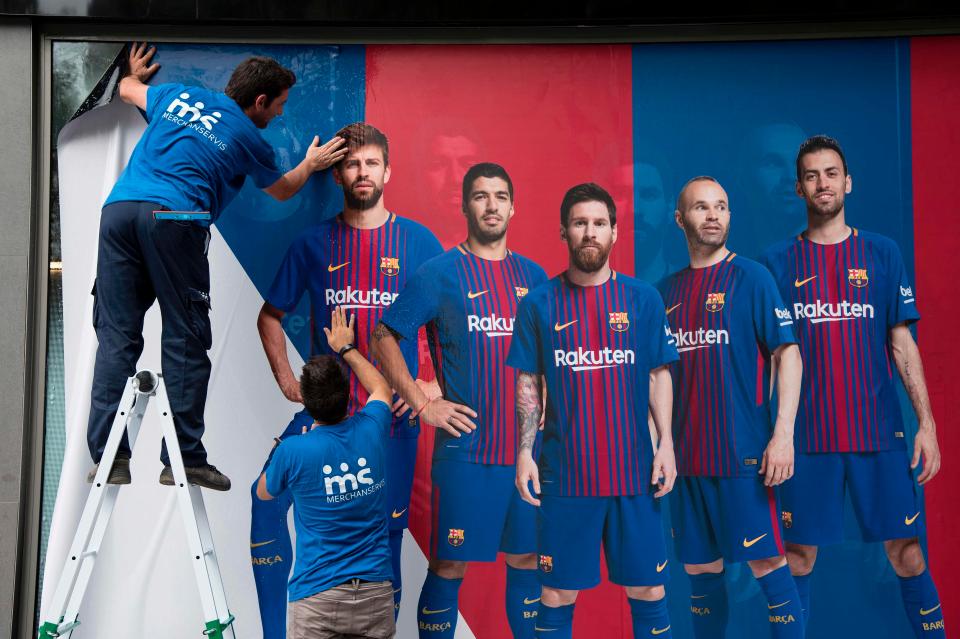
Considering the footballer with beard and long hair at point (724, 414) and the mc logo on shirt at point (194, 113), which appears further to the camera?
the footballer with beard and long hair at point (724, 414)

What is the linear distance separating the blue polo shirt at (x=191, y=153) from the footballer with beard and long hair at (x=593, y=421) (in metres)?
1.41

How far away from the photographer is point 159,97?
3.44 metres

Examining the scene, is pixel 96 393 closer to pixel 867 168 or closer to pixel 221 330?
pixel 221 330

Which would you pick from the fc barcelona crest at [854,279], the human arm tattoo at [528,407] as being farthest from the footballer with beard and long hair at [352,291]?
the fc barcelona crest at [854,279]

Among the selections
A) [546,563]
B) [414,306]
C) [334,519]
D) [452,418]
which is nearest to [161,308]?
[334,519]

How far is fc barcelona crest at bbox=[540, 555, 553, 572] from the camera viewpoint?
3.79 metres

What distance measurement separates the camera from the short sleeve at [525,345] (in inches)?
151

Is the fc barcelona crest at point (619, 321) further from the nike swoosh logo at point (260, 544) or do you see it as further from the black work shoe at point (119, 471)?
the black work shoe at point (119, 471)

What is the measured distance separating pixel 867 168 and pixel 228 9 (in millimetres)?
3052

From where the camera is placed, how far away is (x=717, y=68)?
3955mm

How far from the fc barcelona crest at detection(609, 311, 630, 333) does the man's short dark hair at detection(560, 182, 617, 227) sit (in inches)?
16.9

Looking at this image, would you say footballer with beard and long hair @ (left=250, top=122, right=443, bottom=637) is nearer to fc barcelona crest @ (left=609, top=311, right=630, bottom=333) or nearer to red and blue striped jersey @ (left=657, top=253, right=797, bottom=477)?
fc barcelona crest @ (left=609, top=311, right=630, bottom=333)

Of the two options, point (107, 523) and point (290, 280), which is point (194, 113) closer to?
point (290, 280)

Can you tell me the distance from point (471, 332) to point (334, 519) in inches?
47.8
